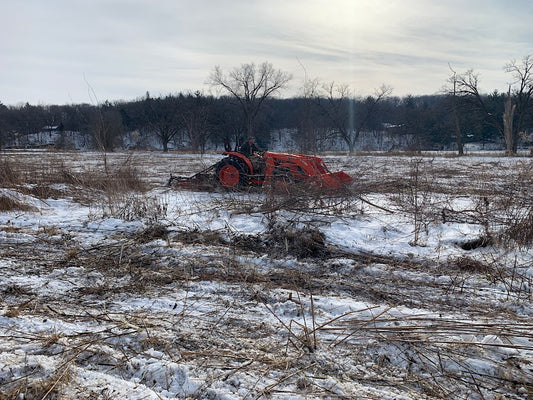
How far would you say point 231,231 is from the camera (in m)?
5.84

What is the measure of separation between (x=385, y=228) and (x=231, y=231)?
8.59 ft

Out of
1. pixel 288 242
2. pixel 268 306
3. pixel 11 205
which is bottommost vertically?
pixel 268 306

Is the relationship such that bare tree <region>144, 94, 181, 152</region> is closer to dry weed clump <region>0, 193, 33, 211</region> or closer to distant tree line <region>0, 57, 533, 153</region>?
distant tree line <region>0, 57, 533, 153</region>

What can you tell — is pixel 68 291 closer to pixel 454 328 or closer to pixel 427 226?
pixel 454 328

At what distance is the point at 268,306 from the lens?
11.4 ft

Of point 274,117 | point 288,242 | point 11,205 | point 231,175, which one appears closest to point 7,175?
point 11,205

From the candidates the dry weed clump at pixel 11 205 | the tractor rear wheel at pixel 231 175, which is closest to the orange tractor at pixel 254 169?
the tractor rear wheel at pixel 231 175

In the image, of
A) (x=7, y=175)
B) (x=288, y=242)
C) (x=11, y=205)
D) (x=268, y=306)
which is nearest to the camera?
(x=268, y=306)

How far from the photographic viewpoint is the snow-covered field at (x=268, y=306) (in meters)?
2.40

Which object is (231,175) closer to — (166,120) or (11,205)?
(11,205)

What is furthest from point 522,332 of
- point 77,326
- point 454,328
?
point 77,326

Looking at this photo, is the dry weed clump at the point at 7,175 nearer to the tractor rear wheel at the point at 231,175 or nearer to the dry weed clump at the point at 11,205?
the dry weed clump at the point at 11,205

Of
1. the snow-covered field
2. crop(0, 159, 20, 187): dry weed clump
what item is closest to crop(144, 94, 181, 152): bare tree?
crop(0, 159, 20, 187): dry weed clump

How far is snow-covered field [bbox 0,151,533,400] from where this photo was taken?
2.40 metres
